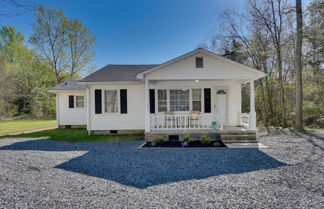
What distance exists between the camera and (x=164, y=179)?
3453mm

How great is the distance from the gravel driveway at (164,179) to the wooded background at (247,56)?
3.93m

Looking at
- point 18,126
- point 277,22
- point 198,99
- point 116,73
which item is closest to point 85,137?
point 116,73

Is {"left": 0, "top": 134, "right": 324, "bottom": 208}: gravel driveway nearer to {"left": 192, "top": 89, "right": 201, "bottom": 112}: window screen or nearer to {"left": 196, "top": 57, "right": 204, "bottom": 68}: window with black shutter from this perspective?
{"left": 192, "top": 89, "right": 201, "bottom": 112}: window screen

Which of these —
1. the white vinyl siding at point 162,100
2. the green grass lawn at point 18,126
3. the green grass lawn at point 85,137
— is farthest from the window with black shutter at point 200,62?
the green grass lawn at point 18,126

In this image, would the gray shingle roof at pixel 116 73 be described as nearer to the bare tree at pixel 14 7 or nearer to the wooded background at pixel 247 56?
the wooded background at pixel 247 56

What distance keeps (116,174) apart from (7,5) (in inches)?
184

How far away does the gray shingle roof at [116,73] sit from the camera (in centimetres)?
862

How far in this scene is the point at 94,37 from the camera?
69.5 feet

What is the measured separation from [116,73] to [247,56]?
11390 millimetres

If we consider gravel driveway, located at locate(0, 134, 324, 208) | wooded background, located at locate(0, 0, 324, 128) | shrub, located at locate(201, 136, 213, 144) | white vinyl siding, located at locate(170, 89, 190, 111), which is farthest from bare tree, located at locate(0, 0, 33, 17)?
shrub, located at locate(201, 136, 213, 144)

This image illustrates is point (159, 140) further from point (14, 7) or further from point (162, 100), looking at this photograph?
point (14, 7)

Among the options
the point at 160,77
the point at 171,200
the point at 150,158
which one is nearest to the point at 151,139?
the point at 150,158

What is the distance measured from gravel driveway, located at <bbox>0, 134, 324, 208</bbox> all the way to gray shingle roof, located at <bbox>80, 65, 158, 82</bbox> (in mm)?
4338

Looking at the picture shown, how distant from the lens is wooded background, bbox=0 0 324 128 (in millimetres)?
9938
